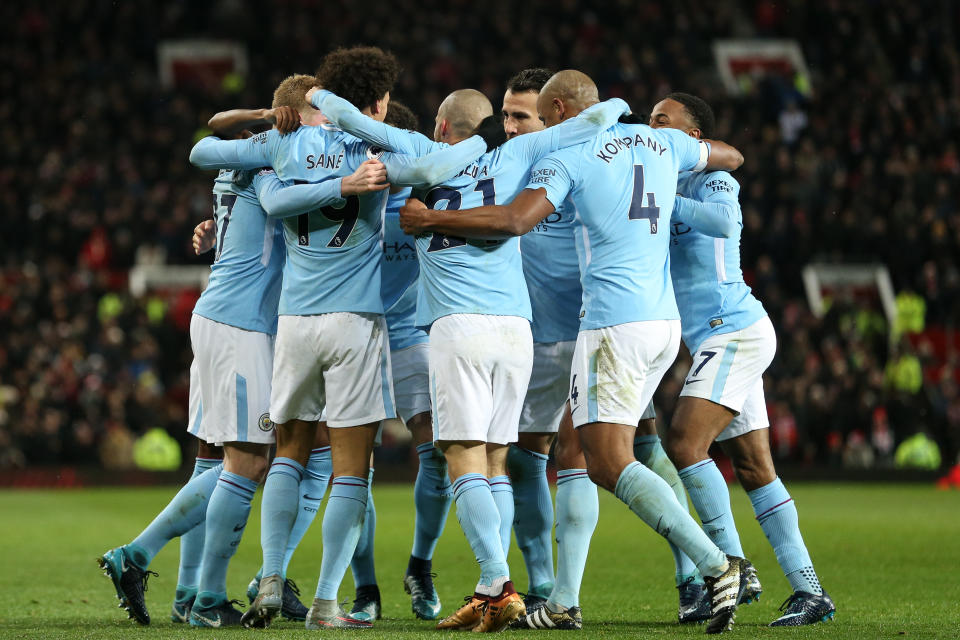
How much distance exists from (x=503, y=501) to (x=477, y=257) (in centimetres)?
120

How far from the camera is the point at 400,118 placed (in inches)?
292

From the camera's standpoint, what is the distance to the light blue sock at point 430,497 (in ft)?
23.4

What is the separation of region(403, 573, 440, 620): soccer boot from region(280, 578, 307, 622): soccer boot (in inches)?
23.7

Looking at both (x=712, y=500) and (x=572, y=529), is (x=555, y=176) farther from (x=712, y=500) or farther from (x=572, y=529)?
(x=712, y=500)

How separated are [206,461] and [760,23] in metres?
26.7

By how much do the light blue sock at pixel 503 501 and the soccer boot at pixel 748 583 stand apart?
4.08 feet

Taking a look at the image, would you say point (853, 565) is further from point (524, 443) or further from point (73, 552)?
point (73, 552)

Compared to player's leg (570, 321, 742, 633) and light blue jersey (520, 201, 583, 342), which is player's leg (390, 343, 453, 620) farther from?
player's leg (570, 321, 742, 633)

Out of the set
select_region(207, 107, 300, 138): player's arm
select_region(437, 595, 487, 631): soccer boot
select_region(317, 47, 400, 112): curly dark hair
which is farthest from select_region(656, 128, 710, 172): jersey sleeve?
select_region(437, 595, 487, 631): soccer boot

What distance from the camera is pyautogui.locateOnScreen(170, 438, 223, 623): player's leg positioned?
6.70 metres

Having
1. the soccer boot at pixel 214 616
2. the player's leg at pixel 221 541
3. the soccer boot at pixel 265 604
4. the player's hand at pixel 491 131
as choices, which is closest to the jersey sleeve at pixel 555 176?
the player's hand at pixel 491 131

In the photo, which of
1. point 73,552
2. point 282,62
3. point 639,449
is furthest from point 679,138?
point 282,62

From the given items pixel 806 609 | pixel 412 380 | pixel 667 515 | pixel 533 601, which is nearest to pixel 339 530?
pixel 533 601

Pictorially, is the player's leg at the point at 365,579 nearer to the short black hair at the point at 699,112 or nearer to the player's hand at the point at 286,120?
the player's hand at the point at 286,120
